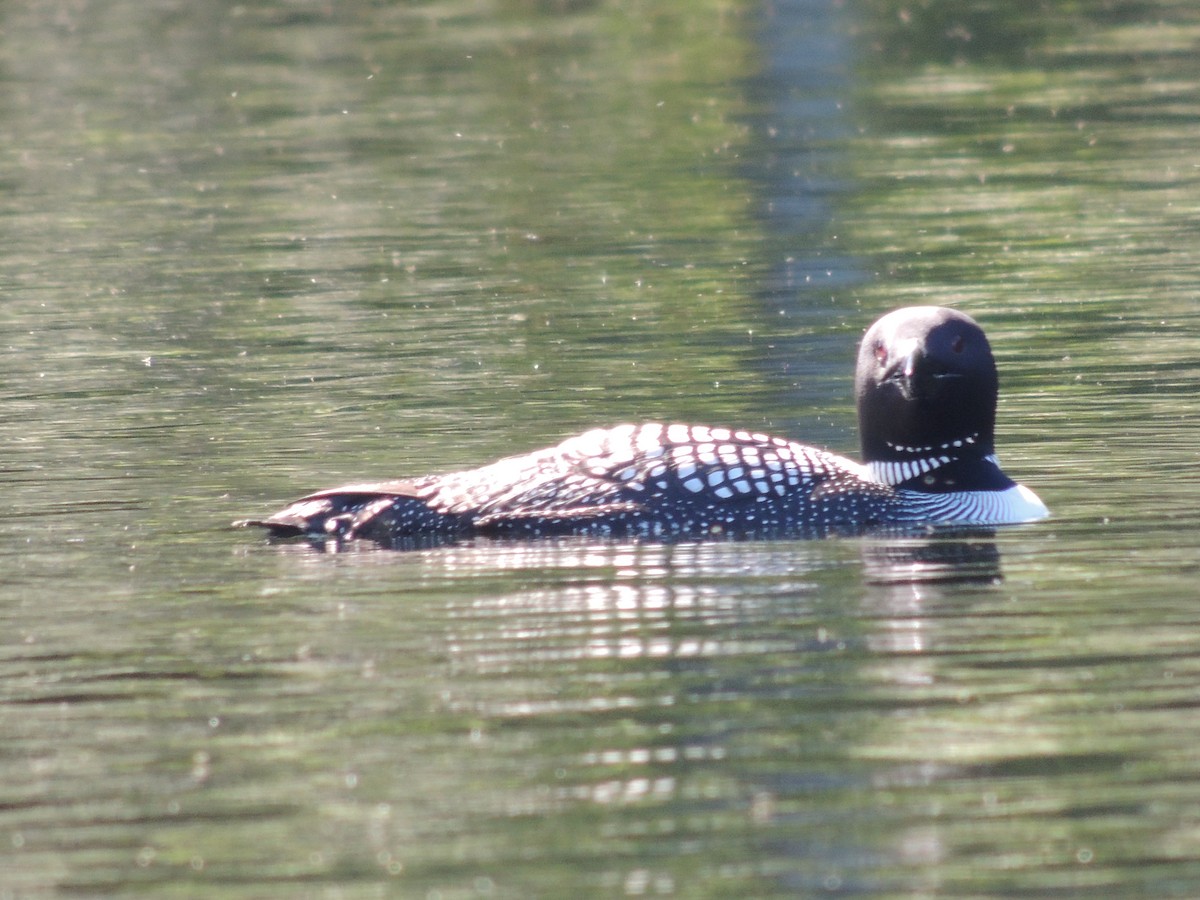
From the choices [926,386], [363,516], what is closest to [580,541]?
[363,516]

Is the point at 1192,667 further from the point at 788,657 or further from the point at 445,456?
the point at 445,456

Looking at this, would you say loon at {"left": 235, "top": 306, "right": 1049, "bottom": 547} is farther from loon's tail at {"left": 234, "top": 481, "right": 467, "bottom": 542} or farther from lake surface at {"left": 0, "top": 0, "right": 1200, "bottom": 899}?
lake surface at {"left": 0, "top": 0, "right": 1200, "bottom": 899}

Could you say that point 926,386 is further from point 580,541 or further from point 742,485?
point 580,541

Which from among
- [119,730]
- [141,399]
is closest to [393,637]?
[119,730]

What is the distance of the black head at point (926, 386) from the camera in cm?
750

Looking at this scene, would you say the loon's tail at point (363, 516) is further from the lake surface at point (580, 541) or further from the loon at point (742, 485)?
the lake surface at point (580, 541)

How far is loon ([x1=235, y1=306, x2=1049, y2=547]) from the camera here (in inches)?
288

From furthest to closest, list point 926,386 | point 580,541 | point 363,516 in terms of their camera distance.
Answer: point 926,386 → point 363,516 → point 580,541

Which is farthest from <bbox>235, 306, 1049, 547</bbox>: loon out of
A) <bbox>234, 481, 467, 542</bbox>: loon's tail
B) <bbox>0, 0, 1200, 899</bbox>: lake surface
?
<bbox>0, 0, 1200, 899</bbox>: lake surface

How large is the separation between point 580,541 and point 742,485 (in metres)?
0.55

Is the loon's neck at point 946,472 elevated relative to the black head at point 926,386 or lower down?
lower down

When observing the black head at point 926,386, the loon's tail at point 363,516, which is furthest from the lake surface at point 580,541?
the black head at point 926,386

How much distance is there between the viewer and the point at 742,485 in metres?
7.31

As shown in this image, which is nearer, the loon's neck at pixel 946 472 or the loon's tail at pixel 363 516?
the loon's tail at pixel 363 516
